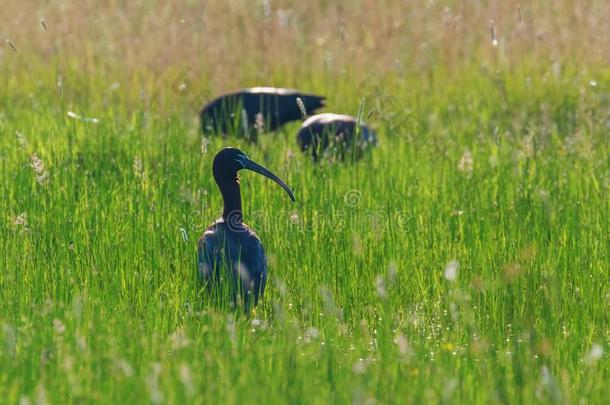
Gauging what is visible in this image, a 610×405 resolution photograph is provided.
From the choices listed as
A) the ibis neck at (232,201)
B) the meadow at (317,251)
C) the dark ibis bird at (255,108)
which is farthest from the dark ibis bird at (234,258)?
the dark ibis bird at (255,108)

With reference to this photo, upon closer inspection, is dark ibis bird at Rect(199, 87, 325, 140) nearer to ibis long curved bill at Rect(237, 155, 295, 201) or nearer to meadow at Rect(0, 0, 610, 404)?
meadow at Rect(0, 0, 610, 404)

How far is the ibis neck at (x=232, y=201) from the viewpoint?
5.32 m

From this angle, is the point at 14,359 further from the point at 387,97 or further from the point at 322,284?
the point at 387,97

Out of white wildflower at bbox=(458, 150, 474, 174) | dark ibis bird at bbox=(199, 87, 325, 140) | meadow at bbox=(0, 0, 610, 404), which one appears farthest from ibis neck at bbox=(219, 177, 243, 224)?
dark ibis bird at bbox=(199, 87, 325, 140)

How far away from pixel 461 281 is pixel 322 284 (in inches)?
24.7

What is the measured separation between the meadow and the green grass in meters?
0.02

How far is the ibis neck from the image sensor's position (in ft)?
17.5

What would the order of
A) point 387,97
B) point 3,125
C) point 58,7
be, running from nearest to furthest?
point 3,125, point 387,97, point 58,7

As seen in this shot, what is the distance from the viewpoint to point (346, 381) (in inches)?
150

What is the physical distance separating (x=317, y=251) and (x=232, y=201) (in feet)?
1.49

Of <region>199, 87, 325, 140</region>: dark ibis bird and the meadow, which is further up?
<region>199, 87, 325, 140</region>: dark ibis bird

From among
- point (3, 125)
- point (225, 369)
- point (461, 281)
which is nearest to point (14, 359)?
point (225, 369)

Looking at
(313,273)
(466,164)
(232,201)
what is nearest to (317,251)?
(313,273)

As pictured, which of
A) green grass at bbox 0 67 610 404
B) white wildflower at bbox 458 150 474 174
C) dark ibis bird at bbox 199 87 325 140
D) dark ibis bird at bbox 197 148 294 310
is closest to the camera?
green grass at bbox 0 67 610 404
